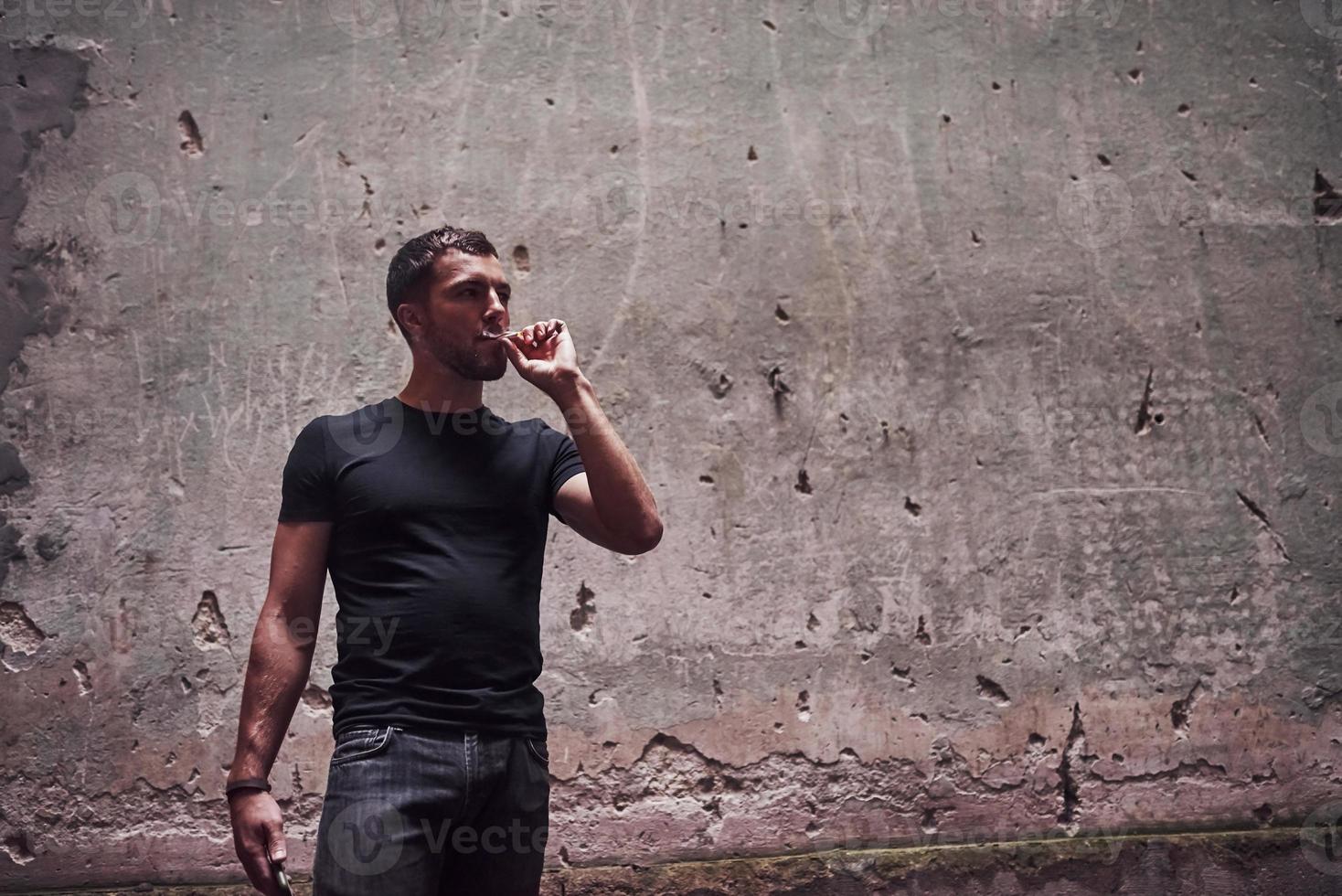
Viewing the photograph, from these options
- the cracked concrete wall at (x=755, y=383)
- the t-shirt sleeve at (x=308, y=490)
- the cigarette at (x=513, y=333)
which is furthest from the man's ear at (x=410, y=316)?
the cracked concrete wall at (x=755, y=383)

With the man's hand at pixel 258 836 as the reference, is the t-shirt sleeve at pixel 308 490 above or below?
above

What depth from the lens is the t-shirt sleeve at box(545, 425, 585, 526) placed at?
202 cm

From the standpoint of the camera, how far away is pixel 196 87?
11.3 feet

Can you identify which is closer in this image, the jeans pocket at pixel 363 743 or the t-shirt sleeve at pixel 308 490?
the jeans pocket at pixel 363 743

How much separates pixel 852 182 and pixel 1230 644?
193 cm

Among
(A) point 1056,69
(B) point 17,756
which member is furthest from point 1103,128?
(B) point 17,756

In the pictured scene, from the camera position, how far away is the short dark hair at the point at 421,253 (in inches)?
81.0

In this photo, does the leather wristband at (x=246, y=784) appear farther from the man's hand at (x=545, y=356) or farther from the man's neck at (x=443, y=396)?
the man's hand at (x=545, y=356)

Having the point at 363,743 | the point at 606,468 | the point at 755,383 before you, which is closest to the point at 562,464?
the point at 606,468

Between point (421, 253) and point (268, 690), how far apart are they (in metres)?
0.84

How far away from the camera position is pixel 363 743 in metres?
1.73

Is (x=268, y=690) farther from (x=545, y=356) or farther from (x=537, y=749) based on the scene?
(x=545, y=356)

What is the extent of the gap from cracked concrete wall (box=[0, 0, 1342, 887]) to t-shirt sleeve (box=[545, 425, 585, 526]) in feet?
4.29

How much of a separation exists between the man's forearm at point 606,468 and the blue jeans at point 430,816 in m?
0.41
